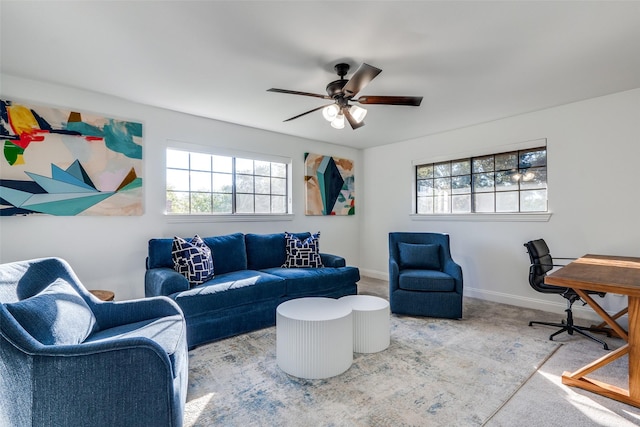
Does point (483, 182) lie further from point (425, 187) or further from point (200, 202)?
point (200, 202)

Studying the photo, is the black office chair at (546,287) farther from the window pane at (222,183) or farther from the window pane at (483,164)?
the window pane at (222,183)

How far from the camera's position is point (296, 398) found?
6.35 ft

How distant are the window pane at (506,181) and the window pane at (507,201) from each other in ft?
0.22

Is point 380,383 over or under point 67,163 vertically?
under

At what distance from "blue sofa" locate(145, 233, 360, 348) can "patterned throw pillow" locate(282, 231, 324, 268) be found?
101 millimetres

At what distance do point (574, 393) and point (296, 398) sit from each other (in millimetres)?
1794

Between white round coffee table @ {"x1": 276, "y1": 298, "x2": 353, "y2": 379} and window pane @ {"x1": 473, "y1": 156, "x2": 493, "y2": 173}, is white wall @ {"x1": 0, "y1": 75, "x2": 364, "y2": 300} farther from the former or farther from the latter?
window pane @ {"x1": 473, "y1": 156, "x2": 493, "y2": 173}

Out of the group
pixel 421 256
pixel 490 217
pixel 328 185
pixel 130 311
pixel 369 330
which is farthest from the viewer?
pixel 328 185

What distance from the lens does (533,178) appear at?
3.82 m

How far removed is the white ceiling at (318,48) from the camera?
1881 millimetres

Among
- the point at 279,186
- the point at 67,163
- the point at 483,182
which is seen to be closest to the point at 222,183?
the point at 279,186

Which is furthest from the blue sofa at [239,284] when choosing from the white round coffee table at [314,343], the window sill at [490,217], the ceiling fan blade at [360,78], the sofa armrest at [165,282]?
the ceiling fan blade at [360,78]

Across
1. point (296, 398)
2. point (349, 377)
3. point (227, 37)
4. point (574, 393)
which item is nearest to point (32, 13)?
point (227, 37)

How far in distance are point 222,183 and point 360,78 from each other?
8.61 ft
